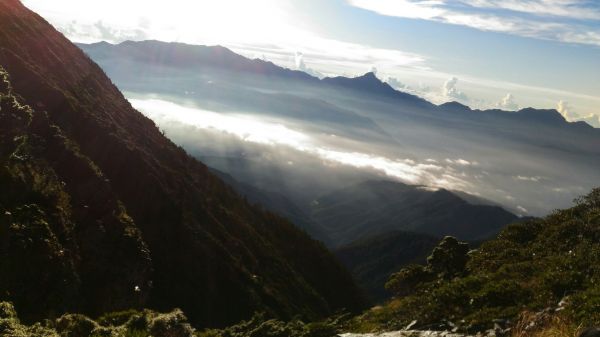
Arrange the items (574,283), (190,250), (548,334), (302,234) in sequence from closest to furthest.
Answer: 1. (548,334)
2. (574,283)
3. (190,250)
4. (302,234)

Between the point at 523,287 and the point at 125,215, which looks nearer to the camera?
the point at 523,287

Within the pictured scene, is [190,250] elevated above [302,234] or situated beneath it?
elevated above

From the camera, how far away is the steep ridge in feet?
166

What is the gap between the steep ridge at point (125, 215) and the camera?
50.6 meters

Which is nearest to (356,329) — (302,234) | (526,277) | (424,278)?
(526,277)

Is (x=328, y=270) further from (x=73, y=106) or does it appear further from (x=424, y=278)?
(x=424, y=278)

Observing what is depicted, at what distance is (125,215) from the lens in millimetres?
64938

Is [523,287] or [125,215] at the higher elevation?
[523,287]

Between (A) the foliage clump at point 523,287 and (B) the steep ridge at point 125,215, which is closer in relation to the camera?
(A) the foliage clump at point 523,287

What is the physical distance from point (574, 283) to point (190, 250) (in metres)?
69.6

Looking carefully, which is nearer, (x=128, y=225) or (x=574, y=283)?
(x=574, y=283)

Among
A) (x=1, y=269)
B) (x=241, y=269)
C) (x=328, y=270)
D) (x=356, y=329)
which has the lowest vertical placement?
(x=328, y=270)

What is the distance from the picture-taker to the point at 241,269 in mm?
87562

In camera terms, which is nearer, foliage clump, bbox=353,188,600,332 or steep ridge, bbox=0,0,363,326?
foliage clump, bbox=353,188,600,332
